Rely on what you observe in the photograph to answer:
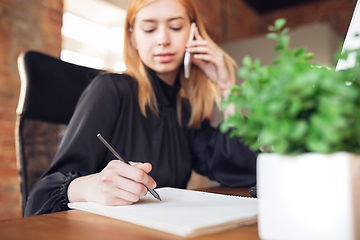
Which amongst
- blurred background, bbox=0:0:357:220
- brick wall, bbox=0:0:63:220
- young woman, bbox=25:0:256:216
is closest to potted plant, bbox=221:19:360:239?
young woman, bbox=25:0:256:216

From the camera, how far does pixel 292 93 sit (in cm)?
24

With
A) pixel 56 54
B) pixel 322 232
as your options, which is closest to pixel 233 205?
pixel 322 232

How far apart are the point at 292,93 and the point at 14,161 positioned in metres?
2.10

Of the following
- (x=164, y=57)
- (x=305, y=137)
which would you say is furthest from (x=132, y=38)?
(x=305, y=137)

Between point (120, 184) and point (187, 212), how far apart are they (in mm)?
137

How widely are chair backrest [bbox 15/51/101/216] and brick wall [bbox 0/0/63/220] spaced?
3.52 ft

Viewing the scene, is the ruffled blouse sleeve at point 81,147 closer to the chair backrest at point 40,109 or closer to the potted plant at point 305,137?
the chair backrest at point 40,109

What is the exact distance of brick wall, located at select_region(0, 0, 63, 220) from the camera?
191cm

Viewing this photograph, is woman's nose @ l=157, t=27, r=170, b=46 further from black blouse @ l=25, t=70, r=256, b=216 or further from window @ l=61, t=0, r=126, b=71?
window @ l=61, t=0, r=126, b=71

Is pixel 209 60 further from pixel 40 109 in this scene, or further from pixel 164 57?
pixel 40 109

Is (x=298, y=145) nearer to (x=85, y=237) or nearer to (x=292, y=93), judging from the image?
(x=292, y=93)

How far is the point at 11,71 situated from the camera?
76.9 inches

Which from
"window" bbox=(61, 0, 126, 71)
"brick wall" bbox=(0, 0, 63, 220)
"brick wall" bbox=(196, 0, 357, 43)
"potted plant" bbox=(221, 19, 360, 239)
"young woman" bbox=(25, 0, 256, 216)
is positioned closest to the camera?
"potted plant" bbox=(221, 19, 360, 239)

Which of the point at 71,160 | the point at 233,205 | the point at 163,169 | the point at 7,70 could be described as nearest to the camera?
the point at 233,205
